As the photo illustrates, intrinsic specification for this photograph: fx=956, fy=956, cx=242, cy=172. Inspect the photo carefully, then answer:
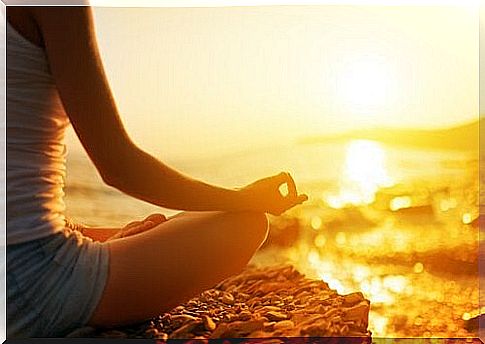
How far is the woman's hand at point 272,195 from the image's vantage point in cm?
323

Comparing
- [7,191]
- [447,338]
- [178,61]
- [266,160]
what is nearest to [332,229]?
[266,160]

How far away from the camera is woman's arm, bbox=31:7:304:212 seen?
2.94 metres

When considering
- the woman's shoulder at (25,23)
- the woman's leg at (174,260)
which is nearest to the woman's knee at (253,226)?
the woman's leg at (174,260)

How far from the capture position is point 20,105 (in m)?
3.02

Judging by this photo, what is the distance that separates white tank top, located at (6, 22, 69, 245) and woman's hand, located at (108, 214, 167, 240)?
227 mm

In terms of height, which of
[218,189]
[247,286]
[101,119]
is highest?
[101,119]

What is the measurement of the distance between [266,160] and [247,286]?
43cm

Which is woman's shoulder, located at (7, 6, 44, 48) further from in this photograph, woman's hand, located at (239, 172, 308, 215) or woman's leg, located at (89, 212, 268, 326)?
woman's hand, located at (239, 172, 308, 215)

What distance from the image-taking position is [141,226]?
321cm

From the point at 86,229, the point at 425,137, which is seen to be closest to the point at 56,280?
the point at 86,229

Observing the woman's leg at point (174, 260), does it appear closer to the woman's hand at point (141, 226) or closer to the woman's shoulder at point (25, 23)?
the woman's hand at point (141, 226)

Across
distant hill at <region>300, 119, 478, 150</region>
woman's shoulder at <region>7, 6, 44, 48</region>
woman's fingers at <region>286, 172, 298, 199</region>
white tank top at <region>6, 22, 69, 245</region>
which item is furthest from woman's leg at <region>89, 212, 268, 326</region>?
woman's shoulder at <region>7, 6, 44, 48</region>

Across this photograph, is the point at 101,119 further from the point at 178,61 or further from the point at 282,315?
the point at 282,315

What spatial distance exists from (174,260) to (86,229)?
32 centimetres
